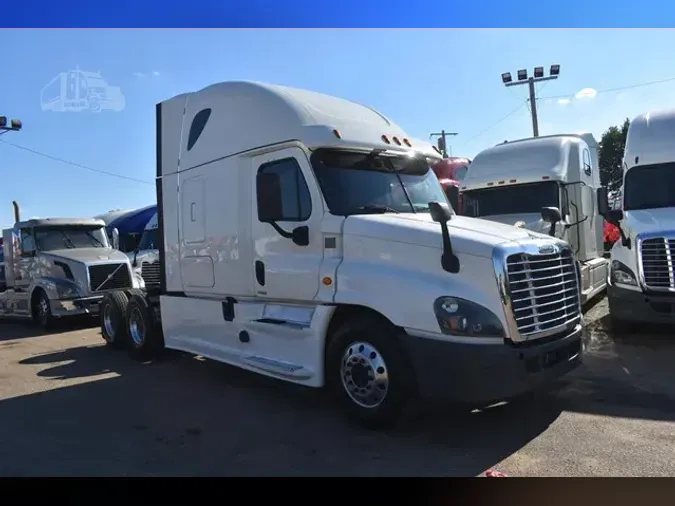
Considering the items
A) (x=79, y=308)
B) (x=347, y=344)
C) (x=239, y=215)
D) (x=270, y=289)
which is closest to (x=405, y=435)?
(x=347, y=344)

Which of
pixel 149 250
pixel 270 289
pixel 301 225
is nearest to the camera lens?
pixel 301 225

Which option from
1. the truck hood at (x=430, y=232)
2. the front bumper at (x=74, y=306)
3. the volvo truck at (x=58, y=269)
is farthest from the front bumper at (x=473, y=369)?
the front bumper at (x=74, y=306)

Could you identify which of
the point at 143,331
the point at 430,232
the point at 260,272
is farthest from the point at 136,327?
the point at 430,232

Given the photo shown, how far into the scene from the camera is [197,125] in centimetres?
704

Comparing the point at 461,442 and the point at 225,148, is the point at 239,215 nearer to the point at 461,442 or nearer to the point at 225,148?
the point at 225,148

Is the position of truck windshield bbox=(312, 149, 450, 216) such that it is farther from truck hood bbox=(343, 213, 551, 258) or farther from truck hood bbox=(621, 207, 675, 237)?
truck hood bbox=(621, 207, 675, 237)

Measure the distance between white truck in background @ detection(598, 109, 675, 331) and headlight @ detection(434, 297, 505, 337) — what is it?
422 centimetres

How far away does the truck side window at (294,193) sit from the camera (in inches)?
220

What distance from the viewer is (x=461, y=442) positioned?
4.78 meters

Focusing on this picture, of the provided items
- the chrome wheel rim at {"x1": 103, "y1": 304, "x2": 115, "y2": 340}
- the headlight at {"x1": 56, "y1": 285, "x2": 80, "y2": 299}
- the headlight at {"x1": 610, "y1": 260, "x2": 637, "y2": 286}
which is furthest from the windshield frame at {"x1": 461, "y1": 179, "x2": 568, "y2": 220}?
the headlight at {"x1": 56, "y1": 285, "x2": 80, "y2": 299}

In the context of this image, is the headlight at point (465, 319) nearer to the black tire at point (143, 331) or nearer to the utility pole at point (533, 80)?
the black tire at point (143, 331)

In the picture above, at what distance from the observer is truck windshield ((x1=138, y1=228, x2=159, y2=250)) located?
18.2 m

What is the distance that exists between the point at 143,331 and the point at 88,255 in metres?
5.09

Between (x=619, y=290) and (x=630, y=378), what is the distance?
1.94m
